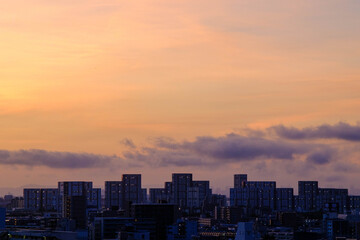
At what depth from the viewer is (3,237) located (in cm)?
14388

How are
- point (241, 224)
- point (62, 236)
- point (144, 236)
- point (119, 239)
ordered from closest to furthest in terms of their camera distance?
1. point (241, 224)
2. point (62, 236)
3. point (119, 239)
4. point (144, 236)

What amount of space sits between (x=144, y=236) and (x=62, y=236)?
5916cm

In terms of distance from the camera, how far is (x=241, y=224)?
430 feet

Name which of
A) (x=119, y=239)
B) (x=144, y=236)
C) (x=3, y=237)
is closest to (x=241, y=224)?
(x=3, y=237)

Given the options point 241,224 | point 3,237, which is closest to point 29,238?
point 3,237

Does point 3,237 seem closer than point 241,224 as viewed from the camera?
No

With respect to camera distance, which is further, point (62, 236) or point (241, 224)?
point (62, 236)

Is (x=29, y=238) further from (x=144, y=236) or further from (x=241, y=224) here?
(x=144, y=236)

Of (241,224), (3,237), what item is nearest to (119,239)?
(3,237)

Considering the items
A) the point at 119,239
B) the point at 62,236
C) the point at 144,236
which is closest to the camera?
the point at 62,236

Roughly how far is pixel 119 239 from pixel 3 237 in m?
43.4

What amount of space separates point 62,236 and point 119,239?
1714 inches

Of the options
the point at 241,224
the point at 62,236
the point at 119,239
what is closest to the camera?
the point at 241,224

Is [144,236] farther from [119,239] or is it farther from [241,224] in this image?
[241,224]
